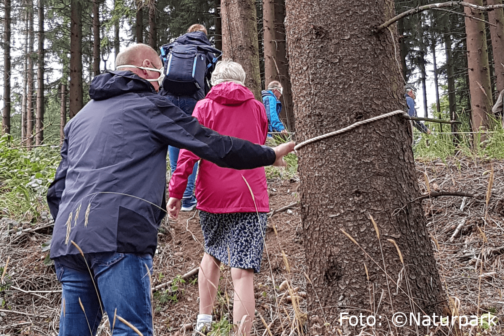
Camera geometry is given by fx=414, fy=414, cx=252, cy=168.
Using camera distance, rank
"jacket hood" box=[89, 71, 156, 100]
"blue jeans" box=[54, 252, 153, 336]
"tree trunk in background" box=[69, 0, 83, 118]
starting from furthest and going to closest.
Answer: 1. "tree trunk in background" box=[69, 0, 83, 118]
2. "jacket hood" box=[89, 71, 156, 100]
3. "blue jeans" box=[54, 252, 153, 336]

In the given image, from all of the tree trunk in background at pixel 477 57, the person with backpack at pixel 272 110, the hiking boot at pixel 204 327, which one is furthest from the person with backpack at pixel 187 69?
the tree trunk in background at pixel 477 57

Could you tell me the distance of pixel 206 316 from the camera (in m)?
2.86

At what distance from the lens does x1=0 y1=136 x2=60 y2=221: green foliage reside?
5.11 m

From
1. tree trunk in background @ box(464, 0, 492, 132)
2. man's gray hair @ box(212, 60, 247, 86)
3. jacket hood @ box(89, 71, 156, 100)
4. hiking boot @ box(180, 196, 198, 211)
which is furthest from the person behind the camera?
tree trunk in background @ box(464, 0, 492, 132)

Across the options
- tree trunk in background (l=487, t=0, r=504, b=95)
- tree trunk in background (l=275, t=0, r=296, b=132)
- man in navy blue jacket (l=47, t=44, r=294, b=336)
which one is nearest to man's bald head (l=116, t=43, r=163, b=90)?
man in navy blue jacket (l=47, t=44, r=294, b=336)

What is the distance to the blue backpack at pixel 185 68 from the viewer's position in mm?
4543

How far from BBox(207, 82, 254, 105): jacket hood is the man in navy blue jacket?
2.66 ft

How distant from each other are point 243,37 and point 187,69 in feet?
6.04

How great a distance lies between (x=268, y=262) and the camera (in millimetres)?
3627

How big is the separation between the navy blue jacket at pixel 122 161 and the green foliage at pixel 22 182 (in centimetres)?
332

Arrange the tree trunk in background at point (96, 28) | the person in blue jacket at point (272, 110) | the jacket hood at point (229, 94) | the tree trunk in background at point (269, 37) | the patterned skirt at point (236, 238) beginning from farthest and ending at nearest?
the tree trunk in background at point (96, 28), the tree trunk in background at point (269, 37), the person in blue jacket at point (272, 110), the jacket hood at point (229, 94), the patterned skirt at point (236, 238)

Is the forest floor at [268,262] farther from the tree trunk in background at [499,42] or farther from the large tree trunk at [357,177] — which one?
the tree trunk in background at [499,42]

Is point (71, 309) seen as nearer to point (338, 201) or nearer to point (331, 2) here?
point (338, 201)

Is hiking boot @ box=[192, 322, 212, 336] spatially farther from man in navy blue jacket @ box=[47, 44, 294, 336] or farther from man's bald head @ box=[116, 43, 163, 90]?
man's bald head @ box=[116, 43, 163, 90]
